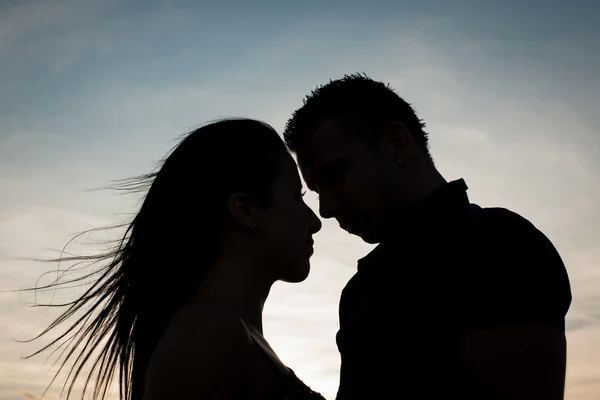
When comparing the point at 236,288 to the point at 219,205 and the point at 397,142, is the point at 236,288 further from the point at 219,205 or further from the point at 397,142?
the point at 397,142

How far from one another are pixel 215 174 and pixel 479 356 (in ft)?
4.89

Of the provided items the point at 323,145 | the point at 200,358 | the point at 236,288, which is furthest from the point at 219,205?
the point at 323,145

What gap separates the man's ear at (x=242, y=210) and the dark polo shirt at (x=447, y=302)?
2.18ft

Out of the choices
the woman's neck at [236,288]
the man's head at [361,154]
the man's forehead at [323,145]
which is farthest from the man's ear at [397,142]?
the woman's neck at [236,288]

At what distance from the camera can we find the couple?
2506 millimetres

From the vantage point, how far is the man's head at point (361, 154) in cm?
369

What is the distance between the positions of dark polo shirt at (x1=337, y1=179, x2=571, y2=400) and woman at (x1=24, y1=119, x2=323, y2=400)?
371mm

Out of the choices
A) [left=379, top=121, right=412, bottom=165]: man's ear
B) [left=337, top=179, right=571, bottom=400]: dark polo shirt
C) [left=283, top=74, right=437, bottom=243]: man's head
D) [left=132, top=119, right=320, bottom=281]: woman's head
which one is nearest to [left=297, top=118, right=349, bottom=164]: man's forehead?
[left=283, top=74, right=437, bottom=243]: man's head

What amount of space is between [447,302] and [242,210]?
106 cm

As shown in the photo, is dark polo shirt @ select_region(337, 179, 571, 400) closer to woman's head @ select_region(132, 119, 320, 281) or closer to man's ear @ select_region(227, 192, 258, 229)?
woman's head @ select_region(132, 119, 320, 281)

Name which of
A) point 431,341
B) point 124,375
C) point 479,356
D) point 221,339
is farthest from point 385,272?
point 124,375

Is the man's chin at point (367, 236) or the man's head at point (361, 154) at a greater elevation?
the man's head at point (361, 154)

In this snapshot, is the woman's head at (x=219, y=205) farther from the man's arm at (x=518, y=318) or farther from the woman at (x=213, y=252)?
the man's arm at (x=518, y=318)

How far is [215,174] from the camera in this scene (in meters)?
3.16
